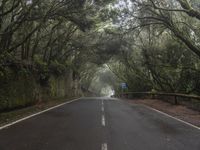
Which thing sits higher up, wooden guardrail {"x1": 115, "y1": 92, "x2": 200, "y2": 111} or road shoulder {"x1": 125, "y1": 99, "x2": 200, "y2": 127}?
wooden guardrail {"x1": 115, "y1": 92, "x2": 200, "y2": 111}

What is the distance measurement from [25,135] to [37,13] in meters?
9.19

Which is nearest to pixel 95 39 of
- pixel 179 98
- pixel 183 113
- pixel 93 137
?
pixel 179 98

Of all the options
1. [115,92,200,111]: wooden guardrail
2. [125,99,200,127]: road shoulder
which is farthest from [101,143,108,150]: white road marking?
[115,92,200,111]: wooden guardrail

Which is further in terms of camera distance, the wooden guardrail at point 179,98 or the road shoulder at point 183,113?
the wooden guardrail at point 179,98

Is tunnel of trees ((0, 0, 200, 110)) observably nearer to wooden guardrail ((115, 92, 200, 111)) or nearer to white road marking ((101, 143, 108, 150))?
wooden guardrail ((115, 92, 200, 111))

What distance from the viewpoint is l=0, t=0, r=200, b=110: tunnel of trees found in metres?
16.0

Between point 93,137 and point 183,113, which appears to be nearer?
point 93,137

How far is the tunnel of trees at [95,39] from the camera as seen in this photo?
629 inches

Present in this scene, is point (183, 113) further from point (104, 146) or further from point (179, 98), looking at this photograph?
point (104, 146)

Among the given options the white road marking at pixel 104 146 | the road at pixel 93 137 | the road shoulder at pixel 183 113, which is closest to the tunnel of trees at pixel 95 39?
the road shoulder at pixel 183 113

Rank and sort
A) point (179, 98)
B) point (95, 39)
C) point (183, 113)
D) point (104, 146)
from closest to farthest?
point (104, 146), point (183, 113), point (179, 98), point (95, 39)

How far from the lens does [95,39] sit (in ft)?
114

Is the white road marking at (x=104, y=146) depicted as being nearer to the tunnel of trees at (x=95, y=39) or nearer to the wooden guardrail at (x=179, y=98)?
the tunnel of trees at (x=95, y=39)

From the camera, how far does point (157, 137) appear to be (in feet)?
29.6
